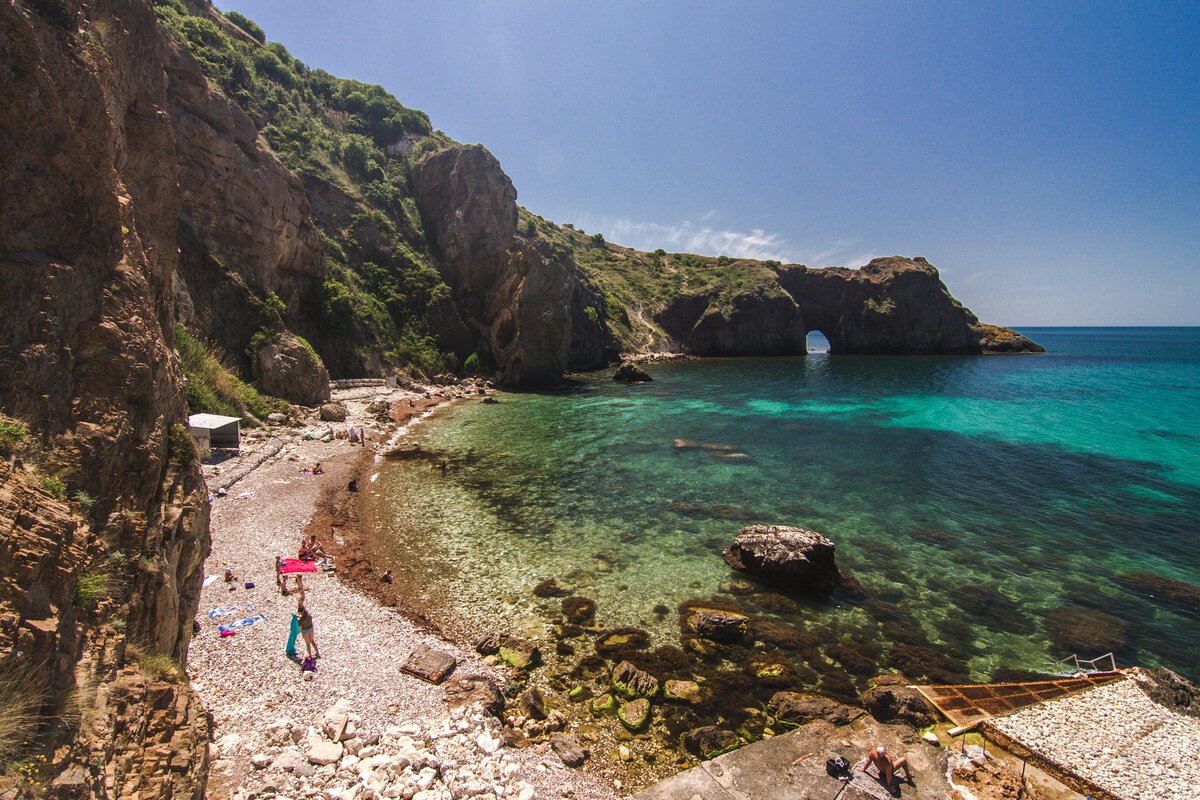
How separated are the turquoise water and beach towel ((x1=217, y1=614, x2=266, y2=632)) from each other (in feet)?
15.0

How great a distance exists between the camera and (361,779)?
9.63 metres

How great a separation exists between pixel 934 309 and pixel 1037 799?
390ft

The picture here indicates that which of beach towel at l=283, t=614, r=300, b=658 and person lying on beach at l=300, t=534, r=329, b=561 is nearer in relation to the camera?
beach towel at l=283, t=614, r=300, b=658

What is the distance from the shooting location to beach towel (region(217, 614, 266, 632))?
46.6 ft

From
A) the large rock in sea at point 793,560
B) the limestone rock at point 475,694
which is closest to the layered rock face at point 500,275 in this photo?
the large rock in sea at point 793,560

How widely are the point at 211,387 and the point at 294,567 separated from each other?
21383mm

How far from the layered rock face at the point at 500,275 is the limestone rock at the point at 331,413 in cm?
2637

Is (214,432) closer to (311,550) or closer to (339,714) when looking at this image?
(311,550)

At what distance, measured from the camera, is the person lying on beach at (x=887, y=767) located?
10055 mm

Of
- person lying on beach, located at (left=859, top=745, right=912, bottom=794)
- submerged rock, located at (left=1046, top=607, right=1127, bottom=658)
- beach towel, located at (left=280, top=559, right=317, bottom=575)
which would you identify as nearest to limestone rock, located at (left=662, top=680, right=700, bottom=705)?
person lying on beach, located at (left=859, top=745, right=912, bottom=794)

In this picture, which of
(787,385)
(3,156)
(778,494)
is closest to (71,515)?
(3,156)

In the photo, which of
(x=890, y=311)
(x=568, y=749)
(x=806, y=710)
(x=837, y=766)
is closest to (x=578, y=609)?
(x=568, y=749)

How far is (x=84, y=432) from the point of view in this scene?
7520 millimetres

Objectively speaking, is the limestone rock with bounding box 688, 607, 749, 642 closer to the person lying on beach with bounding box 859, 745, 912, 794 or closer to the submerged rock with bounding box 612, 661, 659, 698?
the submerged rock with bounding box 612, 661, 659, 698
